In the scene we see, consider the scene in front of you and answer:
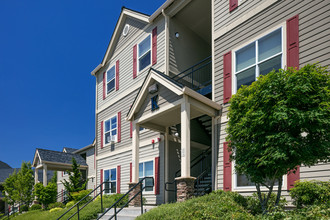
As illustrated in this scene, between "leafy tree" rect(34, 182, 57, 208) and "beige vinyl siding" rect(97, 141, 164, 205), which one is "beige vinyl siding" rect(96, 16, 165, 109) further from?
"leafy tree" rect(34, 182, 57, 208)

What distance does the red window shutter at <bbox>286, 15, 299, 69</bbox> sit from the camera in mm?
7703

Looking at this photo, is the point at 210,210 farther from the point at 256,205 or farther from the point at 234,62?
the point at 234,62

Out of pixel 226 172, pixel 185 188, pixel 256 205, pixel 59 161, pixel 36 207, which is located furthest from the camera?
pixel 59 161

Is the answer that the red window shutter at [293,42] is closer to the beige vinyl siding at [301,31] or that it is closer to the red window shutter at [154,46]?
the beige vinyl siding at [301,31]

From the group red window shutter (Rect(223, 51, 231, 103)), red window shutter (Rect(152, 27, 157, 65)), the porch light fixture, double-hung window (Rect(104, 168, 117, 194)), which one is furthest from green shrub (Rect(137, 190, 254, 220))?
double-hung window (Rect(104, 168, 117, 194))

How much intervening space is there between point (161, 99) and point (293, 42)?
4609 millimetres

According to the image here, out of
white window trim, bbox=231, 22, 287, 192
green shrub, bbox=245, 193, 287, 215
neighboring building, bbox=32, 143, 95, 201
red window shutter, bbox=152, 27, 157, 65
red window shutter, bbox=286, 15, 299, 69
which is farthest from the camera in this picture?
neighboring building, bbox=32, 143, 95, 201

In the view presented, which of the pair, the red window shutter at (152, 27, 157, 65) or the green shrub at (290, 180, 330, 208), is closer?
the green shrub at (290, 180, 330, 208)

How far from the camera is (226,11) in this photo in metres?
10.2

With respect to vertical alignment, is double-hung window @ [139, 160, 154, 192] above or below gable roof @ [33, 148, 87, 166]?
above

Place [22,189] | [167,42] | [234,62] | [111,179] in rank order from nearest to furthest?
[234,62] < [167,42] < [111,179] < [22,189]

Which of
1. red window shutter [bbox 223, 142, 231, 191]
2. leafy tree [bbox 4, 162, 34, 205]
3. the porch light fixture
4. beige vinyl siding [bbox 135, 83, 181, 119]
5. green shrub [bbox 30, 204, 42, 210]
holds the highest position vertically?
the porch light fixture

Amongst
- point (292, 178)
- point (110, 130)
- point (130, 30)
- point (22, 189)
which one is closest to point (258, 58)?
point (292, 178)

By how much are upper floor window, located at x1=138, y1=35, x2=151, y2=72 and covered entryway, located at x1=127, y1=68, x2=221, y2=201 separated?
3.82 metres
